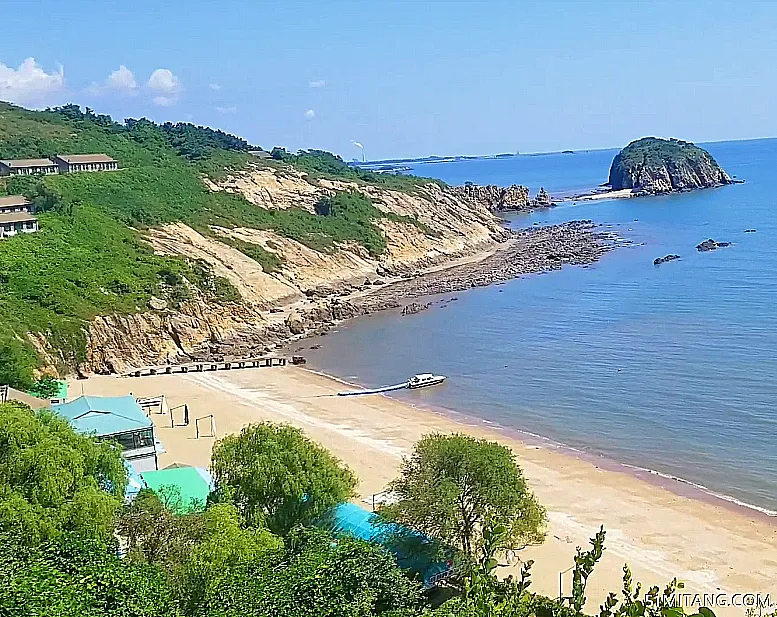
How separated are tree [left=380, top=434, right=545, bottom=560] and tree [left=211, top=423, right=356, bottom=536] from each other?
6.22 feet

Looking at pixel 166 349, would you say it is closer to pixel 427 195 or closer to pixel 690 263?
pixel 690 263

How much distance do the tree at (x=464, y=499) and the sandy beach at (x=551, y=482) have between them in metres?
2.43

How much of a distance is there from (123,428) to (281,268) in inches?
1589

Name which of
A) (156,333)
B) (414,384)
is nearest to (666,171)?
(414,384)

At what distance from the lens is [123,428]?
28.5 meters

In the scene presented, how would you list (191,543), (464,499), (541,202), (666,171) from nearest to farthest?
(191,543) < (464,499) < (541,202) < (666,171)

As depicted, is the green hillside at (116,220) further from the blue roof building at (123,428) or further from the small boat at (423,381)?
the small boat at (423,381)

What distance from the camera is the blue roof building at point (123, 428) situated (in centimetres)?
2817

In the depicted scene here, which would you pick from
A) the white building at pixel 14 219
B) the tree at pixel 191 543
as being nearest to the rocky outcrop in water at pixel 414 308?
the white building at pixel 14 219

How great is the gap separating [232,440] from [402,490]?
17.3 ft

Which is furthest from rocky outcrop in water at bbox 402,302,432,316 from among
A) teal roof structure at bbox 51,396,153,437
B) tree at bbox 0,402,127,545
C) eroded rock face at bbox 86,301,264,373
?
tree at bbox 0,402,127,545

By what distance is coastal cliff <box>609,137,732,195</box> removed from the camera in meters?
163

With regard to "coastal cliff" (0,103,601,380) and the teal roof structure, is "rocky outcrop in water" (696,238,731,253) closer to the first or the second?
"coastal cliff" (0,103,601,380)

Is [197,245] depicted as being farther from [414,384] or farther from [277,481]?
[277,481]
